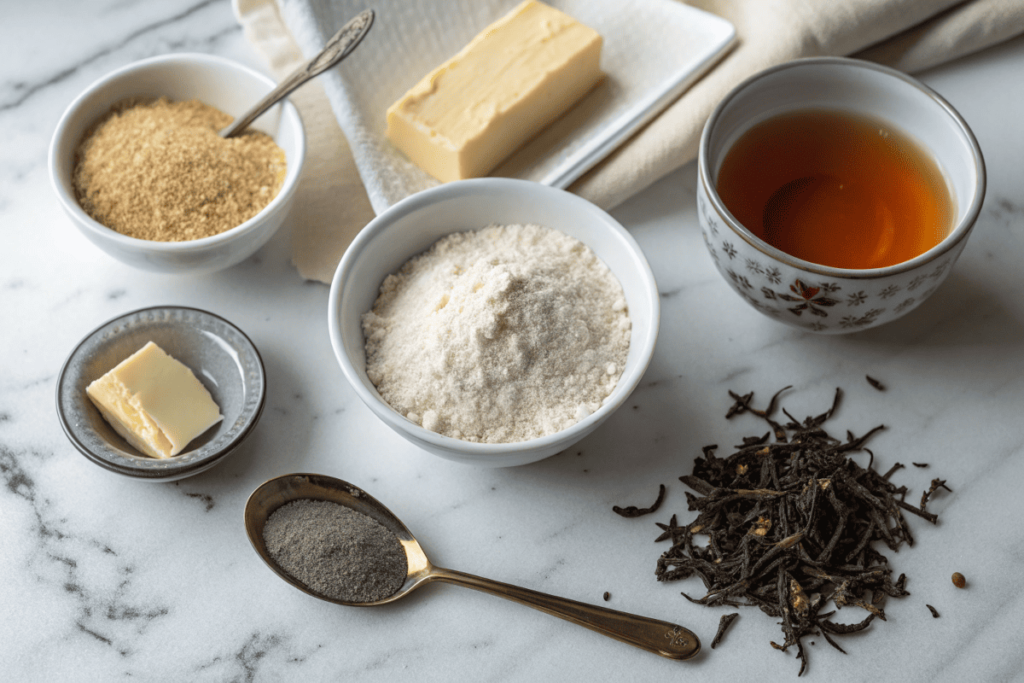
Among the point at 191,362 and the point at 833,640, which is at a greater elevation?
the point at 191,362

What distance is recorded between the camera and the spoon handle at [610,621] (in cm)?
113

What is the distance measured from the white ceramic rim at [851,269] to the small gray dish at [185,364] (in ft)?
2.56

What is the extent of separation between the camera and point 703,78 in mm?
1570

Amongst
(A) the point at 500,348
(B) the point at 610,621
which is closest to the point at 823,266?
(A) the point at 500,348

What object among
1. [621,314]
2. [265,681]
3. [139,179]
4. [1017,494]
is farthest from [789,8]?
[265,681]

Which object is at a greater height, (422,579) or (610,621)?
(422,579)

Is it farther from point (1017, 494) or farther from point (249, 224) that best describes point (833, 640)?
point (249, 224)

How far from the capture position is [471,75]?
4.83 ft

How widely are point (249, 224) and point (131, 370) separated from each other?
0.98 ft

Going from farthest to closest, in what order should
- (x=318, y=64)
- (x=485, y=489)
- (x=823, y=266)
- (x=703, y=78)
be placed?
(x=703, y=78), (x=318, y=64), (x=485, y=489), (x=823, y=266)

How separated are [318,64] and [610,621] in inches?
43.1

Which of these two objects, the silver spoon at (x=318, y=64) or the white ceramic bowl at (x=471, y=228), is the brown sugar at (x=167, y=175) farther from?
the white ceramic bowl at (x=471, y=228)

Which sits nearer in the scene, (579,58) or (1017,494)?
(1017,494)

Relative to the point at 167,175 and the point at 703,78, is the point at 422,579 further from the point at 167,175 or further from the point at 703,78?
the point at 703,78
